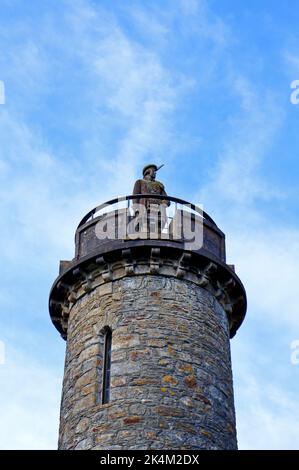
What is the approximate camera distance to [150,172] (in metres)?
18.0

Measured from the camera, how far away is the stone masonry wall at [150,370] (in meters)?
14.0

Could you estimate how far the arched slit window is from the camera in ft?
47.9

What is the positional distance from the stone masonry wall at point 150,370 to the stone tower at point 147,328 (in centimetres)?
2

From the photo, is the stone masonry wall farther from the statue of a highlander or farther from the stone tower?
the statue of a highlander

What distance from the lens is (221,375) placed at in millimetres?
15328

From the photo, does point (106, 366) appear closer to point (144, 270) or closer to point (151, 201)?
point (144, 270)

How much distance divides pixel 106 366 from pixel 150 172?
4.68 meters

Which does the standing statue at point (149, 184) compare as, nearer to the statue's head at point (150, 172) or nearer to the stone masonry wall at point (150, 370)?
the statue's head at point (150, 172)

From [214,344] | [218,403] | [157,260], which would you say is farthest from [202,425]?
[157,260]

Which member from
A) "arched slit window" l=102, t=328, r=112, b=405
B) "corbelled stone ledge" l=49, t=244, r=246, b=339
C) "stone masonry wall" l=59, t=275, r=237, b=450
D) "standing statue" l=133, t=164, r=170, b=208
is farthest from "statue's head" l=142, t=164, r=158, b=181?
"arched slit window" l=102, t=328, r=112, b=405

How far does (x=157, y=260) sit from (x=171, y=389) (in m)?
2.52

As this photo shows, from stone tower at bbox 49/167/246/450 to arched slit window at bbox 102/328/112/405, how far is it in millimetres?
19

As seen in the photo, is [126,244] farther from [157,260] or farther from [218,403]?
[218,403]
